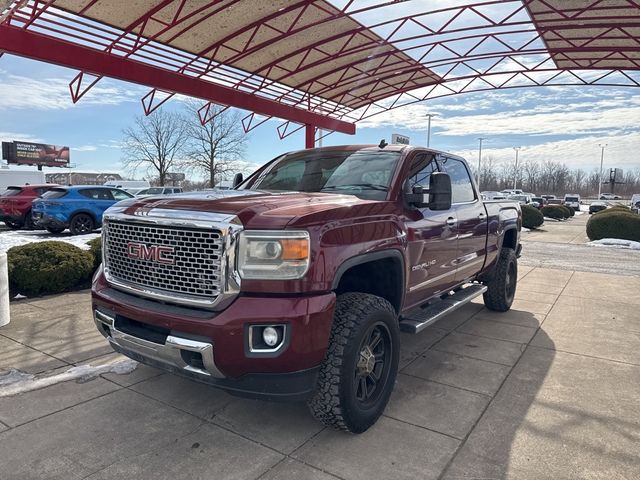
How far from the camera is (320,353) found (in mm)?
2652

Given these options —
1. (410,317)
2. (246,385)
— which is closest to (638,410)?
(410,317)

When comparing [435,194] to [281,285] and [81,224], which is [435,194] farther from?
[81,224]

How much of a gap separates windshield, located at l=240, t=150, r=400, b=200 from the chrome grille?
1.38 m

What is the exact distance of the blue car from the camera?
527 inches

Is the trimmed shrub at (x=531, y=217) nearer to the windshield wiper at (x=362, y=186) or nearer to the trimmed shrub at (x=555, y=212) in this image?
the trimmed shrub at (x=555, y=212)

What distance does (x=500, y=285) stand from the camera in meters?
6.14

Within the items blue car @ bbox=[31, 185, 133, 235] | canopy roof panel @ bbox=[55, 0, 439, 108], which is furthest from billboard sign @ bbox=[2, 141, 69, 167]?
canopy roof panel @ bbox=[55, 0, 439, 108]

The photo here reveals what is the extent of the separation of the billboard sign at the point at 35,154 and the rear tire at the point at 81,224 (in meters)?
56.1

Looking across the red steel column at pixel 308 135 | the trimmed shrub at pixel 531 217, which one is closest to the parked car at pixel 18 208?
the red steel column at pixel 308 135

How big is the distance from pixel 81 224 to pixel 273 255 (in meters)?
13.4

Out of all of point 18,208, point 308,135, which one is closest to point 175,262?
point 18,208

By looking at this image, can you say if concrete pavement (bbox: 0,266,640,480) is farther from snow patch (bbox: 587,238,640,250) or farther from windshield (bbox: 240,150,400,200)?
snow patch (bbox: 587,238,640,250)

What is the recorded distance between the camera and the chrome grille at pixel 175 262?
263 cm

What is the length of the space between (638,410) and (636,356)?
1.42m
